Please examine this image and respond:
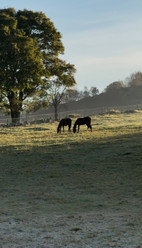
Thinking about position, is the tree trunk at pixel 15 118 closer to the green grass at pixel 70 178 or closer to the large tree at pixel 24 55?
the large tree at pixel 24 55

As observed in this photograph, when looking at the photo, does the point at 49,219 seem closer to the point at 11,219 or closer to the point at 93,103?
the point at 11,219

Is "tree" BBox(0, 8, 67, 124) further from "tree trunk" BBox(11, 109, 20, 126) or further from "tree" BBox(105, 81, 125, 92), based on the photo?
"tree" BBox(105, 81, 125, 92)

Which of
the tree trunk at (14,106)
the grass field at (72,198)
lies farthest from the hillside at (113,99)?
the grass field at (72,198)

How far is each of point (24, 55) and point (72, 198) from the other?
1310 inches

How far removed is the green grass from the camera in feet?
29.4

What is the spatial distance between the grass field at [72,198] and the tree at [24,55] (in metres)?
23.6

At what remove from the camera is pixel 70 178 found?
41.4 ft

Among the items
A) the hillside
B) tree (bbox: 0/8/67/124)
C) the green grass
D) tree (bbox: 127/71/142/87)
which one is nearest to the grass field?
the green grass

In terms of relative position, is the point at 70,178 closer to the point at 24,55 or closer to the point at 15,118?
the point at 24,55

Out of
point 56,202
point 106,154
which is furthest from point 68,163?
point 56,202

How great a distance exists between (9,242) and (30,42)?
37.4 metres

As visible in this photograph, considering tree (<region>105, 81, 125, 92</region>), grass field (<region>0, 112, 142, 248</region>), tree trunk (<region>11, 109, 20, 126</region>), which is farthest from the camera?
tree (<region>105, 81, 125, 92</region>)

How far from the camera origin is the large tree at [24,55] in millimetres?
40406

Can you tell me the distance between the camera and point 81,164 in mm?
15102
